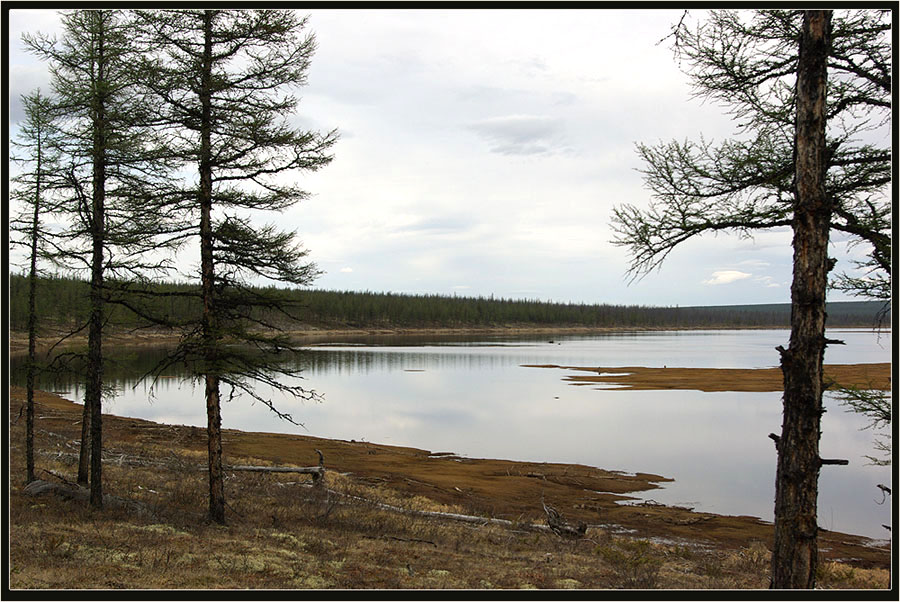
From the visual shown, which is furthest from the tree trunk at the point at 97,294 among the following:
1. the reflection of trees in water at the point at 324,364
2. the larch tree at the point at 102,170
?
the reflection of trees in water at the point at 324,364

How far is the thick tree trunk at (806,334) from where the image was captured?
658cm

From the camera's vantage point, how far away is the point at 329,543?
11.7 metres

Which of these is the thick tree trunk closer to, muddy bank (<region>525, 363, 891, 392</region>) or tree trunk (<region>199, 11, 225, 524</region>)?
tree trunk (<region>199, 11, 225, 524</region>)

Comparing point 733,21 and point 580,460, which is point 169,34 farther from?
point 580,460

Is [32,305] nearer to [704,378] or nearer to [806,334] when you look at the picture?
[806,334]

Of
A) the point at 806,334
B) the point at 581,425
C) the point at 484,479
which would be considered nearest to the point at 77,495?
the point at 484,479

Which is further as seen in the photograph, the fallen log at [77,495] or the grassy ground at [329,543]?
the fallen log at [77,495]

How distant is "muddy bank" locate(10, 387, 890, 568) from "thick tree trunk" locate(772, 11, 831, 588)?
30.3 ft

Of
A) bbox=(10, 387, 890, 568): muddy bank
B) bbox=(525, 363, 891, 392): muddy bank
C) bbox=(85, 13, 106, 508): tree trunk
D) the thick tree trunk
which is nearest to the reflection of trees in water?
bbox=(525, 363, 891, 392): muddy bank

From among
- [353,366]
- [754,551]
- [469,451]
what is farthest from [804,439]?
[353,366]

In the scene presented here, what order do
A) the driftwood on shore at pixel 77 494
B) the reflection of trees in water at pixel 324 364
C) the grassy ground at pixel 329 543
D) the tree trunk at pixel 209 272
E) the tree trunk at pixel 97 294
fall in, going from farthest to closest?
1. the reflection of trees in water at pixel 324 364
2. the driftwood on shore at pixel 77 494
3. the tree trunk at pixel 97 294
4. the tree trunk at pixel 209 272
5. the grassy ground at pixel 329 543

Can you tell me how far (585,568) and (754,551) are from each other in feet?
16.9

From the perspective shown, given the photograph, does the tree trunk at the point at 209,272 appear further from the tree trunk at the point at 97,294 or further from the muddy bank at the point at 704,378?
the muddy bank at the point at 704,378

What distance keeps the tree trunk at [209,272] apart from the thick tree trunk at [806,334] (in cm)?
958
